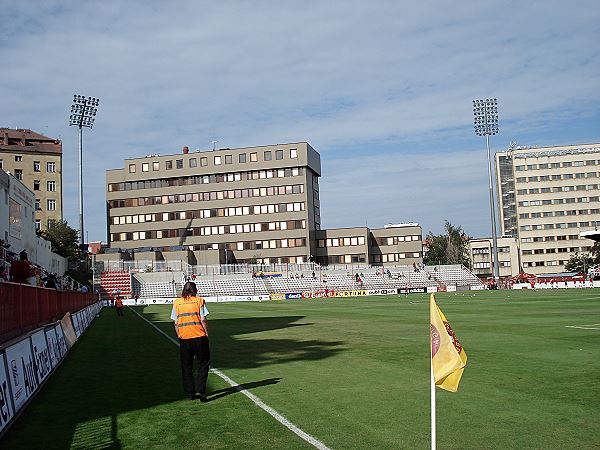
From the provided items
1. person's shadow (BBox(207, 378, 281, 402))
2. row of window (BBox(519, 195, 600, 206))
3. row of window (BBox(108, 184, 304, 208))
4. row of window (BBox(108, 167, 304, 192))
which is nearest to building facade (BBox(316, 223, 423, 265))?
row of window (BBox(108, 184, 304, 208))

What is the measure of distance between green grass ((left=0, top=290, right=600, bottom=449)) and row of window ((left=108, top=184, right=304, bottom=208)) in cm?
9571

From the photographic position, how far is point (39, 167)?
106438 mm

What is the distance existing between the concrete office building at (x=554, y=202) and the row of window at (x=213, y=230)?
215ft

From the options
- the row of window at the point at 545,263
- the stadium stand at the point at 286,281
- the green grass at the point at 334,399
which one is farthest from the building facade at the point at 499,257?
the green grass at the point at 334,399

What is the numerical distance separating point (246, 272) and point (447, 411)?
90.3 m

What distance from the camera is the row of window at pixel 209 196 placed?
378 feet

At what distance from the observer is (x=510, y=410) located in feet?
30.4

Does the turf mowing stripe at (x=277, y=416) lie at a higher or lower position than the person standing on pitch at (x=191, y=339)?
lower

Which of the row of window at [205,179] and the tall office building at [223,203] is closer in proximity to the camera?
→ the tall office building at [223,203]

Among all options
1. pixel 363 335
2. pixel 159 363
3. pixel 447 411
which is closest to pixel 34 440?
pixel 447 411

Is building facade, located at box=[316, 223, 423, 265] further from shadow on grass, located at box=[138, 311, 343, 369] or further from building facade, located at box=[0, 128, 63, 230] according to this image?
shadow on grass, located at box=[138, 311, 343, 369]

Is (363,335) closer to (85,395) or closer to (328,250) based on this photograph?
(85,395)

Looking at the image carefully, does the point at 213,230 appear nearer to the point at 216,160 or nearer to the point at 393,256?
the point at 216,160

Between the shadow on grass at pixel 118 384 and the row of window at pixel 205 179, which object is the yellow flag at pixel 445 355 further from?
the row of window at pixel 205 179
